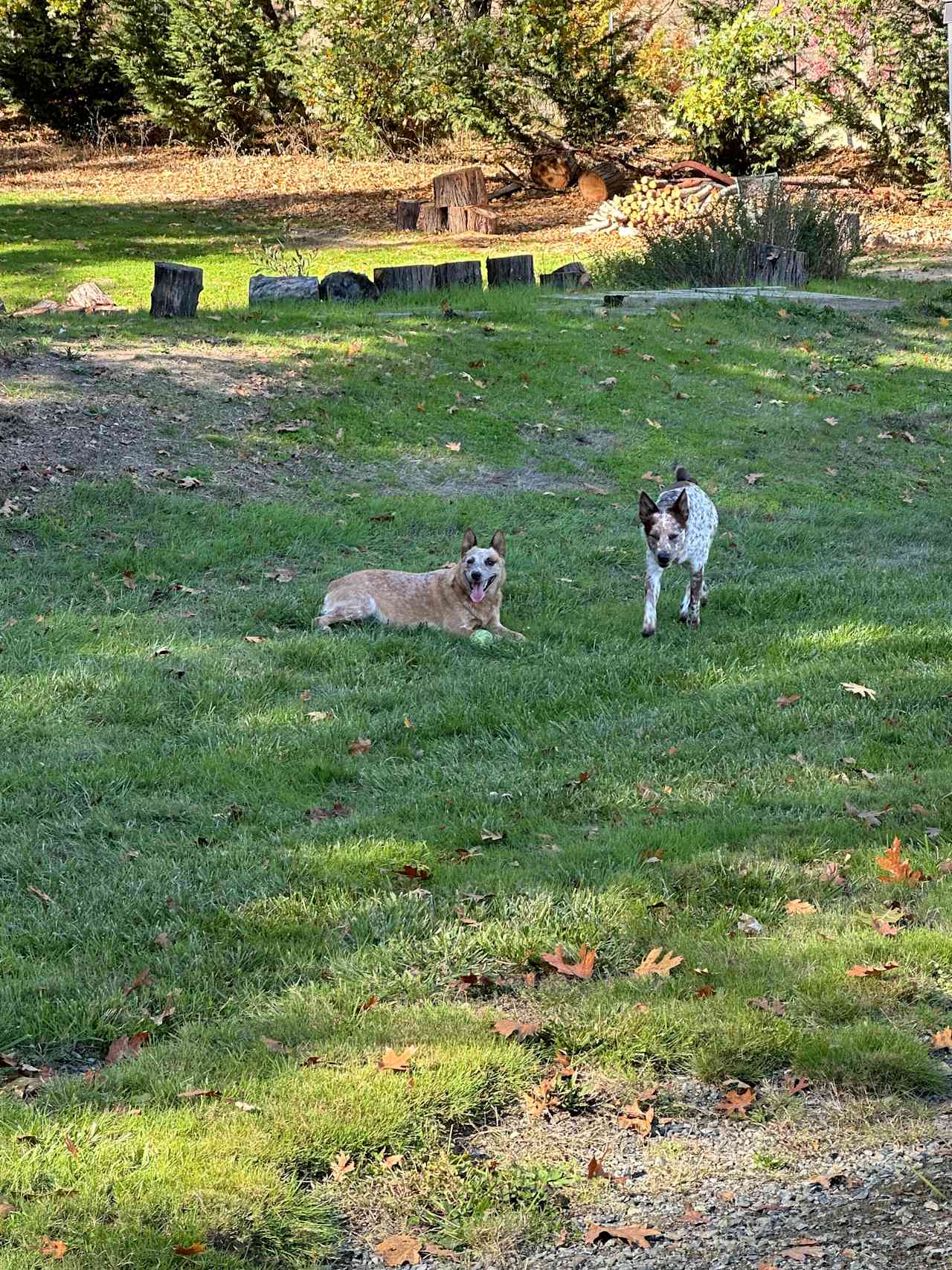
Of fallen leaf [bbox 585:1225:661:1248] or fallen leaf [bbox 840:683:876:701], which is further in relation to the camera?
fallen leaf [bbox 840:683:876:701]

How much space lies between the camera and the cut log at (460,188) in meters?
26.8

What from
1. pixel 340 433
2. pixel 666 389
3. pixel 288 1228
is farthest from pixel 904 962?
pixel 666 389

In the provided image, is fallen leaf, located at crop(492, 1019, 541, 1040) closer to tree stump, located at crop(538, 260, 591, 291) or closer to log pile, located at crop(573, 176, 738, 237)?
tree stump, located at crop(538, 260, 591, 291)

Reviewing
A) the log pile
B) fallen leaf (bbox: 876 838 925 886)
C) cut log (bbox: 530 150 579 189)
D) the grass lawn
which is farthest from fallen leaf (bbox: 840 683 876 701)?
→ cut log (bbox: 530 150 579 189)

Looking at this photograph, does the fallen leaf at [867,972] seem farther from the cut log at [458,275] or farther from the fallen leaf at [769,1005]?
the cut log at [458,275]

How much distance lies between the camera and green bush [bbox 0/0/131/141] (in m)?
33.6

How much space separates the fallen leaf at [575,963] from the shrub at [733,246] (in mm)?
16312

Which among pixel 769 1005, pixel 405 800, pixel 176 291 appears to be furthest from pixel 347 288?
pixel 769 1005

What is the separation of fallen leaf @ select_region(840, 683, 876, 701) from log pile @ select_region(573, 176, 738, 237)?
60.5 feet

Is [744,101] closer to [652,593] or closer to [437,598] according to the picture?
[652,593]

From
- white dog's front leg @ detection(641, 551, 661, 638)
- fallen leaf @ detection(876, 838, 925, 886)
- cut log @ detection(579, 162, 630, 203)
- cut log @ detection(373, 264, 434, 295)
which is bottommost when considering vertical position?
fallen leaf @ detection(876, 838, 925, 886)

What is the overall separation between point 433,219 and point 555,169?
5397mm

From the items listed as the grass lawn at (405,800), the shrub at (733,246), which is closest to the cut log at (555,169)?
the shrub at (733,246)

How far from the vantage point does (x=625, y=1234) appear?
3.46 m
